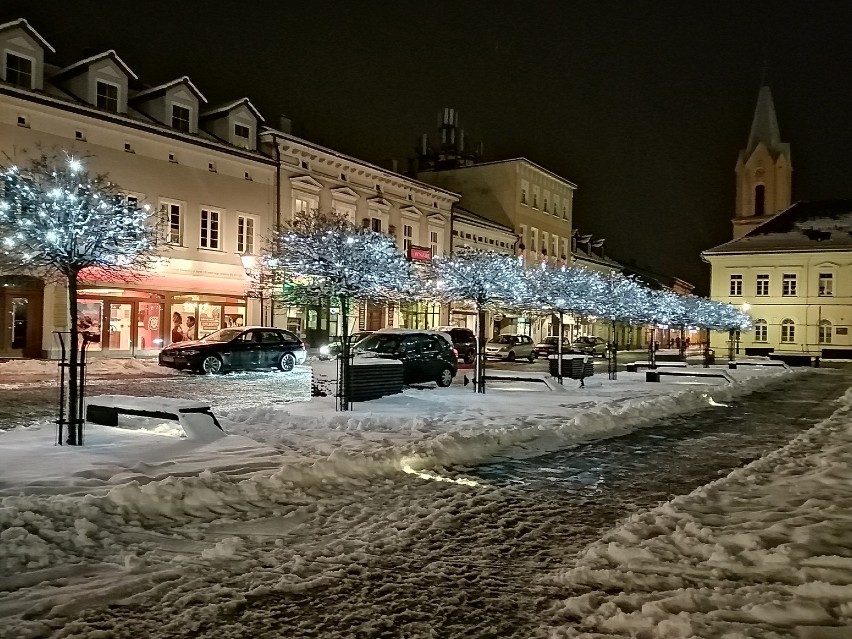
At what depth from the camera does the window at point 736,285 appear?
235 feet

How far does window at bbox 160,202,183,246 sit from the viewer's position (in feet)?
109

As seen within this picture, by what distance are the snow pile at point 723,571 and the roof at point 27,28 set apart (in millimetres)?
27488

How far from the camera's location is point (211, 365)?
82.8 feet

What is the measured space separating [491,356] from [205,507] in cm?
3622

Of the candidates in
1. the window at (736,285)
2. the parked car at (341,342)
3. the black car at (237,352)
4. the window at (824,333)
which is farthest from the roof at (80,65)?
the window at (824,333)

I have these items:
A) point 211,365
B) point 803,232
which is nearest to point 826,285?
point 803,232

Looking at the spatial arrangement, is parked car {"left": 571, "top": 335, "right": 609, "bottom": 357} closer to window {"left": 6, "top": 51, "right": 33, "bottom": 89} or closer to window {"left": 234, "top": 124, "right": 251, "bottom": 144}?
window {"left": 234, "top": 124, "right": 251, "bottom": 144}

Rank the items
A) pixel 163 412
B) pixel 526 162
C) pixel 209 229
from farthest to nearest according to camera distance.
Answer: pixel 526 162 < pixel 209 229 < pixel 163 412

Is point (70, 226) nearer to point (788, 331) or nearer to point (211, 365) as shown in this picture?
point (211, 365)

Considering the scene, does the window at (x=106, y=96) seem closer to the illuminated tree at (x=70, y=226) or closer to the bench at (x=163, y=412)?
the illuminated tree at (x=70, y=226)

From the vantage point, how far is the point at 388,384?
17.0m

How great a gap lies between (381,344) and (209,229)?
56.7 ft

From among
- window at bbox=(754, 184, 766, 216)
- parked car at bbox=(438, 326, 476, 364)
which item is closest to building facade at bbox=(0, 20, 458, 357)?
parked car at bbox=(438, 326, 476, 364)

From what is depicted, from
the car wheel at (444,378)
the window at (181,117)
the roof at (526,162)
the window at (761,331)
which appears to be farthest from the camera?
the window at (761,331)
